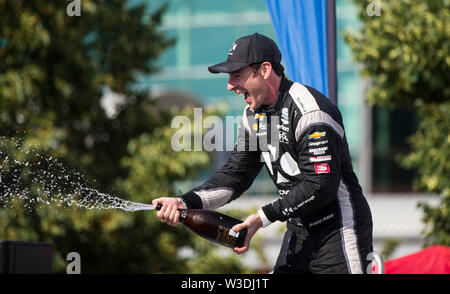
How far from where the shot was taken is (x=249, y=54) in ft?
12.6

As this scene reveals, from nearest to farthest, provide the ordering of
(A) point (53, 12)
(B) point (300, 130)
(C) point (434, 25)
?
(B) point (300, 130) < (C) point (434, 25) < (A) point (53, 12)

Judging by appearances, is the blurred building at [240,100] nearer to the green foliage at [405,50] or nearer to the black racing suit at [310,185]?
the green foliage at [405,50]

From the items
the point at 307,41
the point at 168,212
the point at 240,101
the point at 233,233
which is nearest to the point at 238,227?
the point at 233,233

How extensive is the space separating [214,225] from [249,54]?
89 cm

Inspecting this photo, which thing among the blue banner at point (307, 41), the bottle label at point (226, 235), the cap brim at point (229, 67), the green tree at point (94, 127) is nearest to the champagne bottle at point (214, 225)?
the bottle label at point (226, 235)

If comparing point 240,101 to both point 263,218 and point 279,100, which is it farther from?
point 263,218

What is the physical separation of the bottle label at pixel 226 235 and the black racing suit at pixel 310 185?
0.58 ft

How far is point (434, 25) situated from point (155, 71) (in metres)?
4.16

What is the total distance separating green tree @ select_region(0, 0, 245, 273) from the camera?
8.97 meters

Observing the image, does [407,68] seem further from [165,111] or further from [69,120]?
[69,120]

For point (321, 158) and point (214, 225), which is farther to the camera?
point (214, 225)

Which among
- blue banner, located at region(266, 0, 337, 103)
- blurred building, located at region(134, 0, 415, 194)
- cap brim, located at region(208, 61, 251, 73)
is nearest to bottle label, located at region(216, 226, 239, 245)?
cap brim, located at region(208, 61, 251, 73)

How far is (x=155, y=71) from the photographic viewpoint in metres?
10.3
